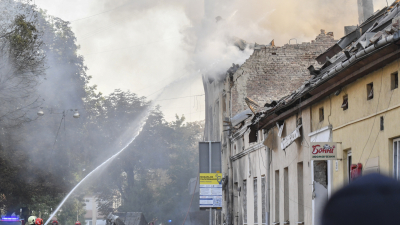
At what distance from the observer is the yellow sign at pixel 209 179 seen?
18.1 meters

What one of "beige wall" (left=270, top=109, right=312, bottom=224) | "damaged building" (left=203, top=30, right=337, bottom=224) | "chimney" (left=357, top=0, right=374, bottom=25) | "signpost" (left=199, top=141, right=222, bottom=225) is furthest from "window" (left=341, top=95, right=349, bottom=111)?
"chimney" (left=357, top=0, right=374, bottom=25)

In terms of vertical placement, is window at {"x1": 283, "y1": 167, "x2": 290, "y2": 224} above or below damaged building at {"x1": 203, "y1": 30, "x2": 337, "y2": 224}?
below

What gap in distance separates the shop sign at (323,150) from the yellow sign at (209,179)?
7590mm

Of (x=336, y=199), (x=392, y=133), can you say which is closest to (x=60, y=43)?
(x=392, y=133)

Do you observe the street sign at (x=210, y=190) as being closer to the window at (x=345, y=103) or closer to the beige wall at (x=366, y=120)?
Result: the beige wall at (x=366, y=120)

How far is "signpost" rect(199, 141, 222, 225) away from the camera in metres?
18.1

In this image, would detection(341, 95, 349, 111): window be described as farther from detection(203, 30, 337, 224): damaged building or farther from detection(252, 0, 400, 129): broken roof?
detection(203, 30, 337, 224): damaged building

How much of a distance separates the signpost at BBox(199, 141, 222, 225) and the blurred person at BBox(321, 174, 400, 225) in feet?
54.4

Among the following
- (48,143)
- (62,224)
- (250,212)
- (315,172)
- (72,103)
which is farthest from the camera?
(62,224)

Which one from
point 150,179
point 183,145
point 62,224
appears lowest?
point 62,224

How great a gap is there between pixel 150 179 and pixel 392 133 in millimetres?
60307

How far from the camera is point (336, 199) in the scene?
1481mm

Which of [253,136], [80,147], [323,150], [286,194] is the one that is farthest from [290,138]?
[80,147]

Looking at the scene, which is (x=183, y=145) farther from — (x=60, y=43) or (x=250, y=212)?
(x=250, y=212)
